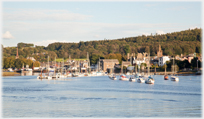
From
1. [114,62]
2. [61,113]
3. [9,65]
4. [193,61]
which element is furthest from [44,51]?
[61,113]

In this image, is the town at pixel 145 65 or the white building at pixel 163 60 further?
the white building at pixel 163 60

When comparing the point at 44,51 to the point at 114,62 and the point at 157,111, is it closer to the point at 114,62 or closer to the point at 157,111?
the point at 114,62

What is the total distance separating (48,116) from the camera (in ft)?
73.0

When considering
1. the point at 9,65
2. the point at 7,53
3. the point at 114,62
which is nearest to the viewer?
the point at 114,62

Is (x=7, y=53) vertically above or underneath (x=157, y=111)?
above

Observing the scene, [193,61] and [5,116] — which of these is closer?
[5,116]

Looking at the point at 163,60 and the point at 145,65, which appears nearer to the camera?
the point at 163,60

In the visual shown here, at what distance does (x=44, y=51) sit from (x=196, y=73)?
13060cm

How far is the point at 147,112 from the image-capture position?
23.2m

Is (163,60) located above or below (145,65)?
above

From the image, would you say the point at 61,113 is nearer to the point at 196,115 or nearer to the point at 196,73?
the point at 196,115

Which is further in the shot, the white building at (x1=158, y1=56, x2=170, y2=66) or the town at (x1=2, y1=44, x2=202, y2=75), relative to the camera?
the white building at (x1=158, y1=56, x2=170, y2=66)

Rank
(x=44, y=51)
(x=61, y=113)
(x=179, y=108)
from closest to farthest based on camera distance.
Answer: (x=61, y=113)
(x=179, y=108)
(x=44, y=51)

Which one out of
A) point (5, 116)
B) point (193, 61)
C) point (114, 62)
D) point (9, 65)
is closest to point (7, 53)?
point (9, 65)
